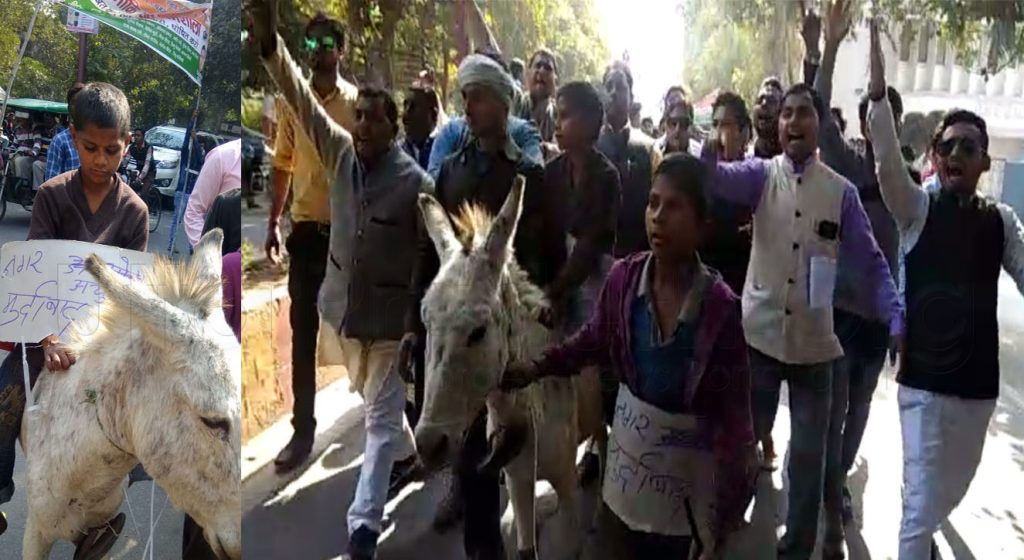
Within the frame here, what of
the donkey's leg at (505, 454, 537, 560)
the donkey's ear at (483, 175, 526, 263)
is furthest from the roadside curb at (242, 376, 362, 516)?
the donkey's ear at (483, 175, 526, 263)

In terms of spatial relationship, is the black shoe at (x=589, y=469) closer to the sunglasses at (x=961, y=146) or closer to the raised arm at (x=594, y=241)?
the raised arm at (x=594, y=241)

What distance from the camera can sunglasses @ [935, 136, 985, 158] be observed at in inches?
55.8

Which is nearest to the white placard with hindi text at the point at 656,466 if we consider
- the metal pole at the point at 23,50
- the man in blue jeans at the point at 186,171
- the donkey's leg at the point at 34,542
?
the man in blue jeans at the point at 186,171

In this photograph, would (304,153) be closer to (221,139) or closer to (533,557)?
(221,139)

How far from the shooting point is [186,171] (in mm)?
1563

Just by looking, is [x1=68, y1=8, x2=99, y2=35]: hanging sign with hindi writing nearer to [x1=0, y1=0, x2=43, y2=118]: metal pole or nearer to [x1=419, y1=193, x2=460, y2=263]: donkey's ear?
[x1=0, y1=0, x2=43, y2=118]: metal pole

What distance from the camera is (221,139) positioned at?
1489 millimetres

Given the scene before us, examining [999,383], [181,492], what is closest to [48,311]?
[181,492]

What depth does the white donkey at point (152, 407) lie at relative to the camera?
58.3 inches

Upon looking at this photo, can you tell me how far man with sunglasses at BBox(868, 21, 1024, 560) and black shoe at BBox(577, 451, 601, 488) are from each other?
Answer: 24.8 inches

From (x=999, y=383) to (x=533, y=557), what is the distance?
39.3 inches

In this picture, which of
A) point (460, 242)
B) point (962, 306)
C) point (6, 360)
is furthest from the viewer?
point (6, 360)

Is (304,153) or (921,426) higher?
(304,153)

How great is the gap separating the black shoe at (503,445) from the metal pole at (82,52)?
1119mm
